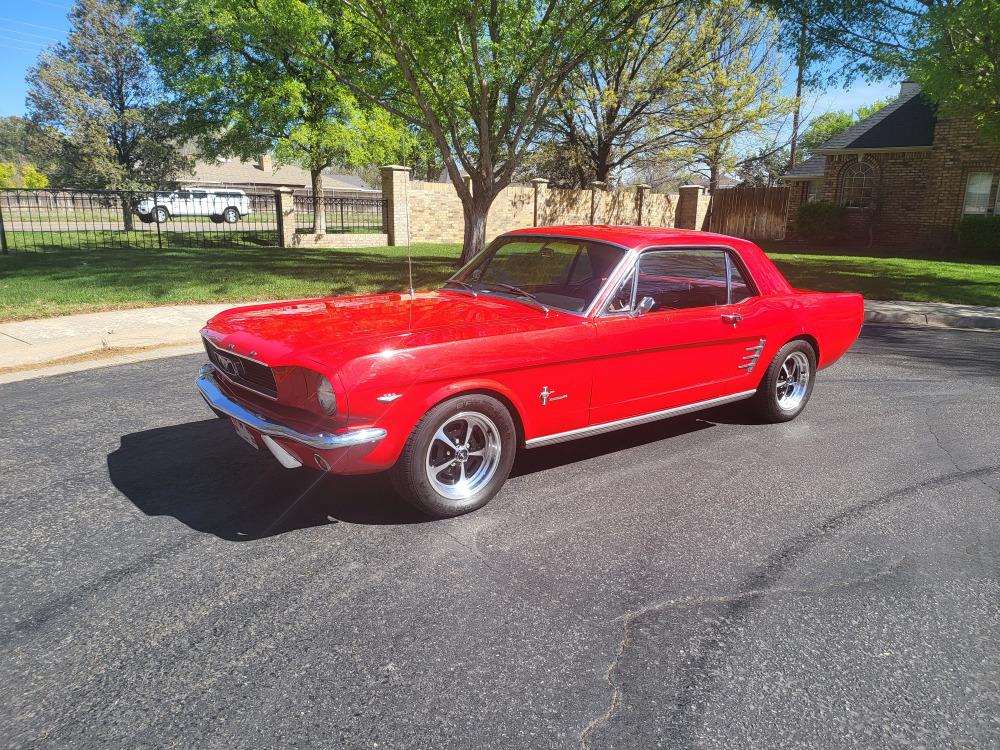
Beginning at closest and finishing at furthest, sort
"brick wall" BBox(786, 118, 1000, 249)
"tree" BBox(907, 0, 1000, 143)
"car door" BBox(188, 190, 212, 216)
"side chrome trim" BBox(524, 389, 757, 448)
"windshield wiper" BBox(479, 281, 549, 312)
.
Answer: "side chrome trim" BBox(524, 389, 757, 448), "windshield wiper" BBox(479, 281, 549, 312), "tree" BBox(907, 0, 1000, 143), "brick wall" BBox(786, 118, 1000, 249), "car door" BBox(188, 190, 212, 216)

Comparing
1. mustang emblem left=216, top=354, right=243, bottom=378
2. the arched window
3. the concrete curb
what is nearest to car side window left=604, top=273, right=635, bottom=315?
mustang emblem left=216, top=354, right=243, bottom=378

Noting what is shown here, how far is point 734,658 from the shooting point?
2572 mm

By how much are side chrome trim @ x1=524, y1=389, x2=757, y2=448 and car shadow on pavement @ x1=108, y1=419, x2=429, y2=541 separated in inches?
32.8

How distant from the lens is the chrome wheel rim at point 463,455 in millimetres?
3598

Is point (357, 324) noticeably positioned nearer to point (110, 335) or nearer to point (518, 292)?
point (518, 292)

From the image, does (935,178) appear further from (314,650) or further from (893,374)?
(314,650)

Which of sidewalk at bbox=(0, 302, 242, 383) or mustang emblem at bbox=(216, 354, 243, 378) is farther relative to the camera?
sidewalk at bbox=(0, 302, 242, 383)

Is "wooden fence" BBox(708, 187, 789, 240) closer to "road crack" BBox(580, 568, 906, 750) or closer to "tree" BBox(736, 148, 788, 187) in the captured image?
"tree" BBox(736, 148, 788, 187)

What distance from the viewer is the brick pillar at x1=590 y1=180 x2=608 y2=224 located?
28.2 m

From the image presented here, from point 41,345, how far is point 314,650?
6.47 meters

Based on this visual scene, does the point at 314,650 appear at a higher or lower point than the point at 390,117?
lower

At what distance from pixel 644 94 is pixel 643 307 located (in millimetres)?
26632

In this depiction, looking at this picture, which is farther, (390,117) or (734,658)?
(390,117)

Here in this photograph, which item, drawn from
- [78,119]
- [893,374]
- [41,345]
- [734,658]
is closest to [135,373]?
[41,345]
